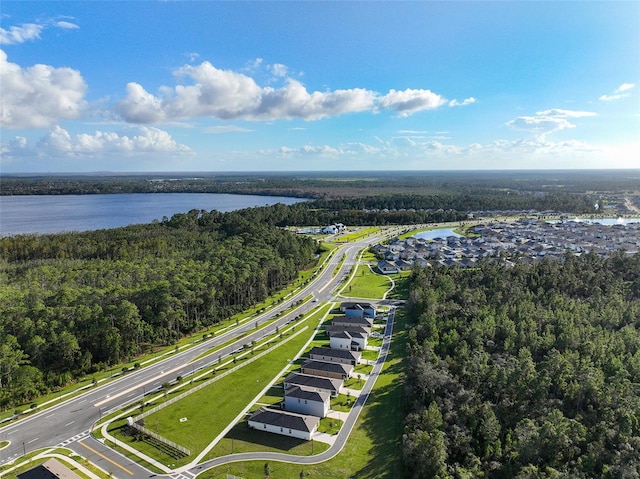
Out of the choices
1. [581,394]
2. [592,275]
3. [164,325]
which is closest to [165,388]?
[164,325]

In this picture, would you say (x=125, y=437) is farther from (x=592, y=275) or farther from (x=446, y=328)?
(x=592, y=275)

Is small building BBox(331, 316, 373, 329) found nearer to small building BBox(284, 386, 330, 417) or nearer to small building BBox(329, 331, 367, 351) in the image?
small building BBox(329, 331, 367, 351)

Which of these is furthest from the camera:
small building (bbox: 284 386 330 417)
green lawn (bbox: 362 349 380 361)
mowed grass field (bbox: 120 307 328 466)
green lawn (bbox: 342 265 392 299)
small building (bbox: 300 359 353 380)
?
green lawn (bbox: 342 265 392 299)

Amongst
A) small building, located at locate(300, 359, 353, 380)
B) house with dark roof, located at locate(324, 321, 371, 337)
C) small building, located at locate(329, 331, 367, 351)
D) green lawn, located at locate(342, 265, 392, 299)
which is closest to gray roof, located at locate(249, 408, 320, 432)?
small building, located at locate(300, 359, 353, 380)

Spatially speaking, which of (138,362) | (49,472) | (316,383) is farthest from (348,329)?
(49,472)

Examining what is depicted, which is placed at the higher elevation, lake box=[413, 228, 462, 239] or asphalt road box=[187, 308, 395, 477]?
lake box=[413, 228, 462, 239]
